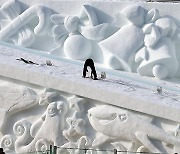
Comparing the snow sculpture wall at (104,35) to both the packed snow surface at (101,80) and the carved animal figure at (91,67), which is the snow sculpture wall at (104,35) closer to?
the packed snow surface at (101,80)

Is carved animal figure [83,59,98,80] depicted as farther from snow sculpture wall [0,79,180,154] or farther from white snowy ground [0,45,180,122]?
Result: snow sculpture wall [0,79,180,154]


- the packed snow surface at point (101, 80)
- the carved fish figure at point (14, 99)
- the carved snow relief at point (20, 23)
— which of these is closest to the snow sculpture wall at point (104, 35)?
the carved snow relief at point (20, 23)

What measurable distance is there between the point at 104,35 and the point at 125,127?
1669 mm

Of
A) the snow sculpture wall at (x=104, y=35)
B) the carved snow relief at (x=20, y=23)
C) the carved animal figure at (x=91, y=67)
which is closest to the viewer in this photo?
the carved animal figure at (x=91, y=67)

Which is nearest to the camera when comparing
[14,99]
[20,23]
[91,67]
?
[91,67]

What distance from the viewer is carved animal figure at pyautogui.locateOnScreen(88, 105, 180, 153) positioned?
263 inches

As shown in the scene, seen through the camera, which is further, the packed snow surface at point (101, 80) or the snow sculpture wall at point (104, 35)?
the snow sculpture wall at point (104, 35)

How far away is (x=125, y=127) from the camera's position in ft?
22.4

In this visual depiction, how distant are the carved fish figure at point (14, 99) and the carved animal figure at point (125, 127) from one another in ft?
2.47

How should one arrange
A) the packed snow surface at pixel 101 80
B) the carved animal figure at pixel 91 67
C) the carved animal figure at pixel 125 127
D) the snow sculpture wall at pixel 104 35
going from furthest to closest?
the snow sculpture wall at pixel 104 35
the carved animal figure at pixel 91 67
the packed snow surface at pixel 101 80
the carved animal figure at pixel 125 127

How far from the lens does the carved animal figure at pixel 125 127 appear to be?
21.9 ft

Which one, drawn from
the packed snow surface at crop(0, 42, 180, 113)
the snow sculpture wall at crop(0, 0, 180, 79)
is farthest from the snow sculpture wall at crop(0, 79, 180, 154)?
the snow sculpture wall at crop(0, 0, 180, 79)

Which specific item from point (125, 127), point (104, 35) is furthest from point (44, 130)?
point (104, 35)

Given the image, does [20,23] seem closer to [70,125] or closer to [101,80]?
[101,80]
